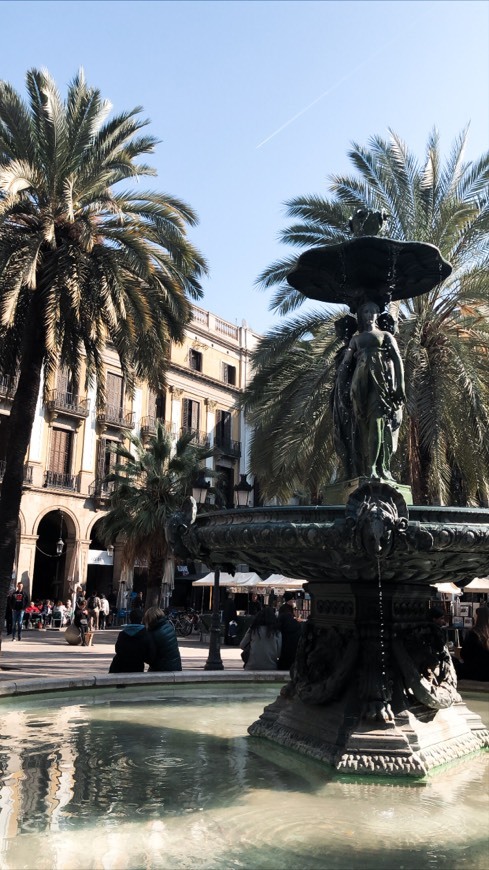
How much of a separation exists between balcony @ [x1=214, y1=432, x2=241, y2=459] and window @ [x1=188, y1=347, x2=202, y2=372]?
4.16 m

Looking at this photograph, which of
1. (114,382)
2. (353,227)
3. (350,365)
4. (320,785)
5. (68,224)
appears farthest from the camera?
(114,382)

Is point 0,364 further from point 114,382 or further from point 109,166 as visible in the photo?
point 114,382

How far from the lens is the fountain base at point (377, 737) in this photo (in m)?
4.25

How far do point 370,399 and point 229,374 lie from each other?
41.8 m

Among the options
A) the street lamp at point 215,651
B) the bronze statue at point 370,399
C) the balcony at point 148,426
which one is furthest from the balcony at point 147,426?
the bronze statue at point 370,399

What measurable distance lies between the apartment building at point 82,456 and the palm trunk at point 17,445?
16.9 metres

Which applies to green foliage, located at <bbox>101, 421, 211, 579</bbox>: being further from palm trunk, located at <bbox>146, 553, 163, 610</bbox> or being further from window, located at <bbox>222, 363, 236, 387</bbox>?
window, located at <bbox>222, 363, 236, 387</bbox>

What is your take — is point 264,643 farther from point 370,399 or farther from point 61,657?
point 61,657

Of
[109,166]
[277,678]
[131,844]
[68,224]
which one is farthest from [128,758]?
[109,166]

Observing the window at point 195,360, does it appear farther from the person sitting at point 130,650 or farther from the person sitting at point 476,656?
the person sitting at point 476,656

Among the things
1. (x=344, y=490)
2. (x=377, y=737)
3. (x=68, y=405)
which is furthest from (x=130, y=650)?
(x=68, y=405)

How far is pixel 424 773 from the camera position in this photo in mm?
4203

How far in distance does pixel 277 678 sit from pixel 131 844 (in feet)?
16.7

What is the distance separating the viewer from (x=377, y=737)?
438 cm
